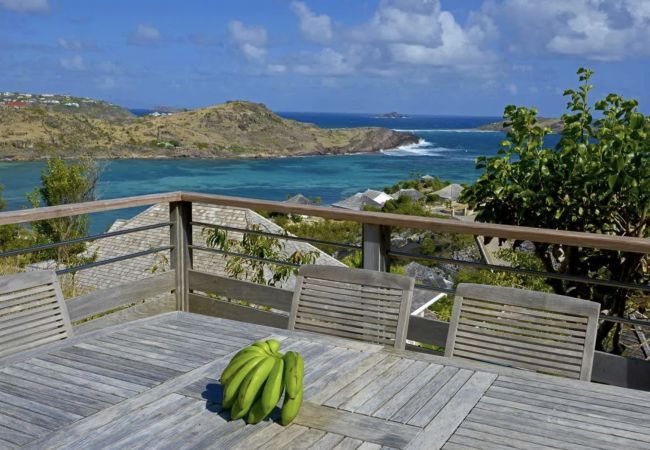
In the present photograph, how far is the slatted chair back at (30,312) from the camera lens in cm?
246

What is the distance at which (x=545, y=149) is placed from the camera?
432 centimetres

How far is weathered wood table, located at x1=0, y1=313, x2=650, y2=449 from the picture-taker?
65.9 inches

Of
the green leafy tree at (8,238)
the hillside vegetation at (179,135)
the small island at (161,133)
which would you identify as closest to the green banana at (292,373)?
the green leafy tree at (8,238)

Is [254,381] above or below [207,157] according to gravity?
above

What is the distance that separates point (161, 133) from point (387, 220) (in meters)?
89.5

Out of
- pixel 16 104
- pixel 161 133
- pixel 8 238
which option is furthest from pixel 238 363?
pixel 161 133

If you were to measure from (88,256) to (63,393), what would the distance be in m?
24.7

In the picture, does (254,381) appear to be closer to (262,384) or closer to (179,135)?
(262,384)

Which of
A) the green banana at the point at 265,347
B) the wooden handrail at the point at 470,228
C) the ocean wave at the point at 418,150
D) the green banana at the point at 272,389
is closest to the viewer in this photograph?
the green banana at the point at 272,389

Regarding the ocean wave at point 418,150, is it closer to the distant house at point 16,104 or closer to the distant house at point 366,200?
the distant house at point 16,104

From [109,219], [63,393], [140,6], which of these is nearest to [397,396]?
[63,393]

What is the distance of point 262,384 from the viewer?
65.7 inches

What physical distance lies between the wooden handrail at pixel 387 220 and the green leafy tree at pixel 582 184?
0.75 m

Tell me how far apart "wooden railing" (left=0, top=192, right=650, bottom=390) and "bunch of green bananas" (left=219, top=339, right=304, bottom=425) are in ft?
5.74
